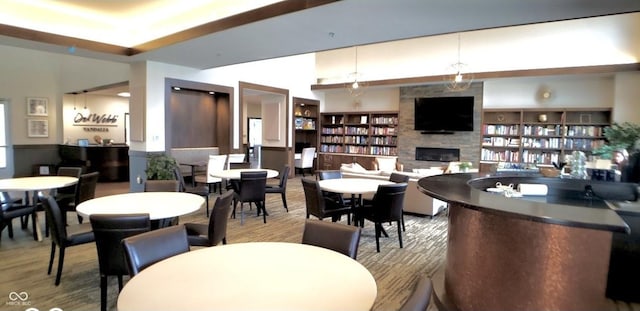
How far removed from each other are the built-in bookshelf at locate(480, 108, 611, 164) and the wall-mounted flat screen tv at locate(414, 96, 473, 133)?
0.52m

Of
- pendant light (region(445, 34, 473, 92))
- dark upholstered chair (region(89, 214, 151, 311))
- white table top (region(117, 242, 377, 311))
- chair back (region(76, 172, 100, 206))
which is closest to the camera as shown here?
white table top (region(117, 242, 377, 311))

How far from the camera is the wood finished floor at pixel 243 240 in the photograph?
9.43 feet

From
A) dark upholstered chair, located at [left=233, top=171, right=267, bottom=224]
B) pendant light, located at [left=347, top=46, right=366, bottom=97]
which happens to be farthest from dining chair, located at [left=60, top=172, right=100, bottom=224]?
pendant light, located at [left=347, top=46, right=366, bottom=97]

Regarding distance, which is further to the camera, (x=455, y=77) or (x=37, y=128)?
(x=37, y=128)

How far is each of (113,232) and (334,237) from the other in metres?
1.58

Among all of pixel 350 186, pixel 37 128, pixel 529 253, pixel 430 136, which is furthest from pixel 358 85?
pixel 37 128

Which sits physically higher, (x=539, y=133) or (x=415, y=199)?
(x=539, y=133)

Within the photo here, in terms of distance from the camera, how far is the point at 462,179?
3.39 meters

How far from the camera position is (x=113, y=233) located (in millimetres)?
2447

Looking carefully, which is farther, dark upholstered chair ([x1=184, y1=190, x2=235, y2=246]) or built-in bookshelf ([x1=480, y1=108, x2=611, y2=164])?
built-in bookshelf ([x1=480, y1=108, x2=611, y2=164])

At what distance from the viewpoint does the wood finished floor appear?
2.87m

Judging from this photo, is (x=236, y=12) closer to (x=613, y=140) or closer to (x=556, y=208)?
(x=556, y=208)

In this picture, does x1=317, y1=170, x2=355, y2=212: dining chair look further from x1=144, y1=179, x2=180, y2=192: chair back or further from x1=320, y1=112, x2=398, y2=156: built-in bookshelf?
x1=320, y1=112, x2=398, y2=156: built-in bookshelf

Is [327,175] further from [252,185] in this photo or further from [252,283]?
[252,283]
